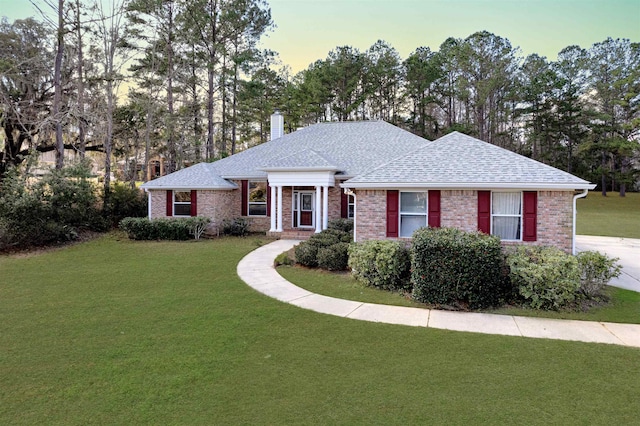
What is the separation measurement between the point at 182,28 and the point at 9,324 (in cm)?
2641

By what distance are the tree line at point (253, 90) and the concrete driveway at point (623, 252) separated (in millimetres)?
19367

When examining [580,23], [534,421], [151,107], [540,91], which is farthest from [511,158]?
[540,91]

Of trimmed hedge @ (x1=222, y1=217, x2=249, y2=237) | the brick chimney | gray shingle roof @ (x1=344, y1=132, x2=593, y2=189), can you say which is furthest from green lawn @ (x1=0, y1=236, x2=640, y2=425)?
the brick chimney

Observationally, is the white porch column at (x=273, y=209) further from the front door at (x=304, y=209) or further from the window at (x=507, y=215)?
the window at (x=507, y=215)

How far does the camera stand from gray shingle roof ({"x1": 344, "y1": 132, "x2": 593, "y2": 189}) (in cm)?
995

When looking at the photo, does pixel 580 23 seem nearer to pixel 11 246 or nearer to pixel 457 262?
pixel 457 262

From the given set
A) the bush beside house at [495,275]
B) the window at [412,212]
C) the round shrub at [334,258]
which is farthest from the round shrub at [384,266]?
the window at [412,212]

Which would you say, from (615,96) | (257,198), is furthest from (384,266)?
(615,96)

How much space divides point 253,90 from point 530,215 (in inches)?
955

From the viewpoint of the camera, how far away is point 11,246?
13.9m

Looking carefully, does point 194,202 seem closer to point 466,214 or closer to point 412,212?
point 412,212

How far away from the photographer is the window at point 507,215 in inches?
405

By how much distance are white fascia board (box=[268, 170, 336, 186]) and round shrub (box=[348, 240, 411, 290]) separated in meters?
7.18

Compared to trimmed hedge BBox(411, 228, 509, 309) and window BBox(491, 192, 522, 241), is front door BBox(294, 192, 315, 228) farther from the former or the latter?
trimmed hedge BBox(411, 228, 509, 309)
